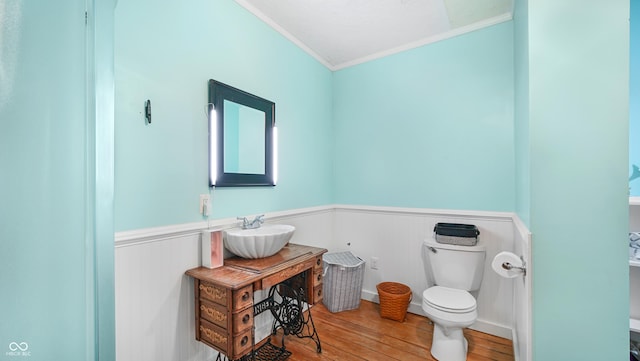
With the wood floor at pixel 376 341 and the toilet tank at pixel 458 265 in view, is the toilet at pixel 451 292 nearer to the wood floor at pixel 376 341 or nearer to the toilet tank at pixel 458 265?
the toilet tank at pixel 458 265

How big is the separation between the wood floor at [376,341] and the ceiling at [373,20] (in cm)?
253

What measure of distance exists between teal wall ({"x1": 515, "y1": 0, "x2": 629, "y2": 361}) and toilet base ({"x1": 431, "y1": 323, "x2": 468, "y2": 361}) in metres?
0.64

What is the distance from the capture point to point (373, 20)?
2125mm

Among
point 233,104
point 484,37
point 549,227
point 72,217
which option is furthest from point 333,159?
point 72,217

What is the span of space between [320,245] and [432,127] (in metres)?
1.57

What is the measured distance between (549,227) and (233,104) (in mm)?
1906

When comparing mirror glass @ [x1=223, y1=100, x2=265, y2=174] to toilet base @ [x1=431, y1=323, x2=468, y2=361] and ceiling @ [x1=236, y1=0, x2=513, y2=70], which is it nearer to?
ceiling @ [x1=236, y1=0, x2=513, y2=70]

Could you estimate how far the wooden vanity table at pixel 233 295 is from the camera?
1291 mm

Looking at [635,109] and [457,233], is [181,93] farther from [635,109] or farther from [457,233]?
[635,109]

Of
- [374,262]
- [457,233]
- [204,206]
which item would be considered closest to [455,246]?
[457,233]

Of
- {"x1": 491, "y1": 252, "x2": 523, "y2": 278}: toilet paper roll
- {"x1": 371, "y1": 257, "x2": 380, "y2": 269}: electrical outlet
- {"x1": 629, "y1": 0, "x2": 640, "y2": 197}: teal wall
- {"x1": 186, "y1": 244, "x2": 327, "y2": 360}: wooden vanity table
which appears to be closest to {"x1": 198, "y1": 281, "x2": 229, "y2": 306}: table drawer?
{"x1": 186, "y1": 244, "x2": 327, "y2": 360}: wooden vanity table

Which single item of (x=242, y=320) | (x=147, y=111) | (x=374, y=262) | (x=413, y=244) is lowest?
(x=374, y=262)

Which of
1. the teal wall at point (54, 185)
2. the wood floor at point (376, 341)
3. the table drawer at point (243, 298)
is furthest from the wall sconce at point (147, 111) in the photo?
the wood floor at point (376, 341)

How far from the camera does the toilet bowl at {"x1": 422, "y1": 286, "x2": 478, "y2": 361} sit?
5.56 ft
